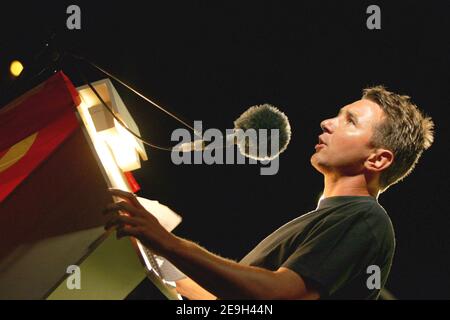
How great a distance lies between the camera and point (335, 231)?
1.09 m

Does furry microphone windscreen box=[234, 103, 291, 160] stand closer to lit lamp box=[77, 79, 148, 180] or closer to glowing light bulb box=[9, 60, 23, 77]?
lit lamp box=[77, 79, 148, 180]

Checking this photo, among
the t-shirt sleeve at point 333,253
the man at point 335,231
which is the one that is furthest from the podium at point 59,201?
the t-shirt sleeve at point 333,253

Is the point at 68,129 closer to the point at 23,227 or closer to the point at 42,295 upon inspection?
the point at 23,227

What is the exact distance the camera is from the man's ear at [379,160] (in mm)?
1447

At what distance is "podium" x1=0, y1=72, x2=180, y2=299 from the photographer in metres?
0.94

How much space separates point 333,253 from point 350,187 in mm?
429

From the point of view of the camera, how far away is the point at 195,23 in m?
2.41

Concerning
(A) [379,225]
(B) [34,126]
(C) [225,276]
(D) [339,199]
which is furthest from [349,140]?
(B) [34,126]

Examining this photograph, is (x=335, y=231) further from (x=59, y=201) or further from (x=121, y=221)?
(x=59, y=201)

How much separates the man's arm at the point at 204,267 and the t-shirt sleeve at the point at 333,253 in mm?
38

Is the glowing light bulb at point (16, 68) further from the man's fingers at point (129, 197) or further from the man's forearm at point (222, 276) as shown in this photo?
the man's forearm at point (222, 276)

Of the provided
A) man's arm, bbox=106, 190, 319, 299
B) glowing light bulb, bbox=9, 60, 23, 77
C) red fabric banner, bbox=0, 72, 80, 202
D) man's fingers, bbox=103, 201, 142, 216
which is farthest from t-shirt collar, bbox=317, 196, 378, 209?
glowing light bulb, bbox=9, 60, 23, 77
